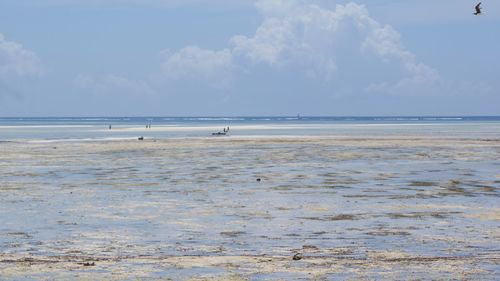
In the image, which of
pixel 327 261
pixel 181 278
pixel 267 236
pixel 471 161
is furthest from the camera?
pixel 471 161

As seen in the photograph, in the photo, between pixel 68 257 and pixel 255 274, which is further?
pixel 68 257

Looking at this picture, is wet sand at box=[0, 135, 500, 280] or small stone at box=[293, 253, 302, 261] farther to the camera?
small stone at box=[293, 253, 302, 261]

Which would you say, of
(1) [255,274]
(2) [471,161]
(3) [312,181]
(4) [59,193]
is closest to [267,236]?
(1) [255,274]

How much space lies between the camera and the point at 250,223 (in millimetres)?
24625

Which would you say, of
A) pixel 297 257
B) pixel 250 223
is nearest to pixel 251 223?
pixel 250 223

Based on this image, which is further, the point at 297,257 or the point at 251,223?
the point at 251,223

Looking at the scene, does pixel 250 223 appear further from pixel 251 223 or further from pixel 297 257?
pixel 297 257

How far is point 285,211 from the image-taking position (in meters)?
27.6

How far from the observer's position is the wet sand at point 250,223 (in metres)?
17.5

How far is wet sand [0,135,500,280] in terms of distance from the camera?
57.4ft

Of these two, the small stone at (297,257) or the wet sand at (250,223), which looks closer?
the wet sand at (250,223)

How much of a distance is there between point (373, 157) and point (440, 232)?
123ft

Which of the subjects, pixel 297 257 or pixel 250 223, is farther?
pixel 250 223

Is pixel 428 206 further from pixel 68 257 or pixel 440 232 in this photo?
pixel 68 257
